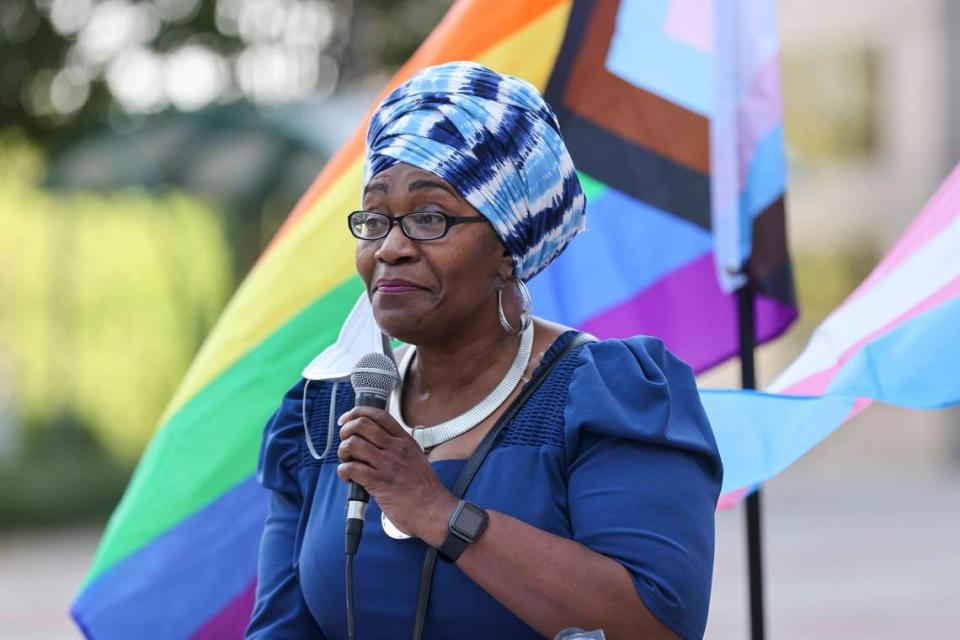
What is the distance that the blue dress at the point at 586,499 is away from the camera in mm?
2135

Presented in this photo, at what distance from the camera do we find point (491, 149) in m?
2.26

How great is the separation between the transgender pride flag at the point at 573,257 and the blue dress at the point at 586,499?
1.11 metres

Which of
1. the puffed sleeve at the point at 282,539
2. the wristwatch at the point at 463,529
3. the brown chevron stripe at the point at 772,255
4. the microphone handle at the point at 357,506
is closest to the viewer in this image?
the wristwatch at the point at 463,529

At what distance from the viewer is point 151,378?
13812mm

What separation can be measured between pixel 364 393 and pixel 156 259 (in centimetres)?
1186

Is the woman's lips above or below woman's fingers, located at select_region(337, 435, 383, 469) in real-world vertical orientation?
above

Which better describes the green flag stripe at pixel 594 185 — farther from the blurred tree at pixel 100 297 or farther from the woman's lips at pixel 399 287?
the blurred tree at pixel 100 297

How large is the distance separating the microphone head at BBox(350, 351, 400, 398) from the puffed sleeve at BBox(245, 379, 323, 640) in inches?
12.3

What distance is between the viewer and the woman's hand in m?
2.12

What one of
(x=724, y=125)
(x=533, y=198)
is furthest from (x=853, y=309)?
(x=533, y=198)

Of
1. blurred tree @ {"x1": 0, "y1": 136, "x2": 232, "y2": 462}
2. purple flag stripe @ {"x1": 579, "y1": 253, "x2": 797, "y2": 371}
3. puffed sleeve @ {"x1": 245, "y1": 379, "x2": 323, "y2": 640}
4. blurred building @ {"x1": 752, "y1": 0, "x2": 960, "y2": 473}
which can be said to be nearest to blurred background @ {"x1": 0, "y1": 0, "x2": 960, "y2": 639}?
blurred tree @ {"x1": 0, "y1": 136, "x2": 232, "y2": 462}

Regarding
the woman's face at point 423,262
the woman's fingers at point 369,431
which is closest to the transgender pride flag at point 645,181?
the woman's face at point 423,262

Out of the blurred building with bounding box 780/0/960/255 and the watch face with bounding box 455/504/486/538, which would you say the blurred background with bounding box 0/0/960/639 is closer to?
the blurred building with bounding box 780/0/960/255

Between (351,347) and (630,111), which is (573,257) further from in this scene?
(351,347)
